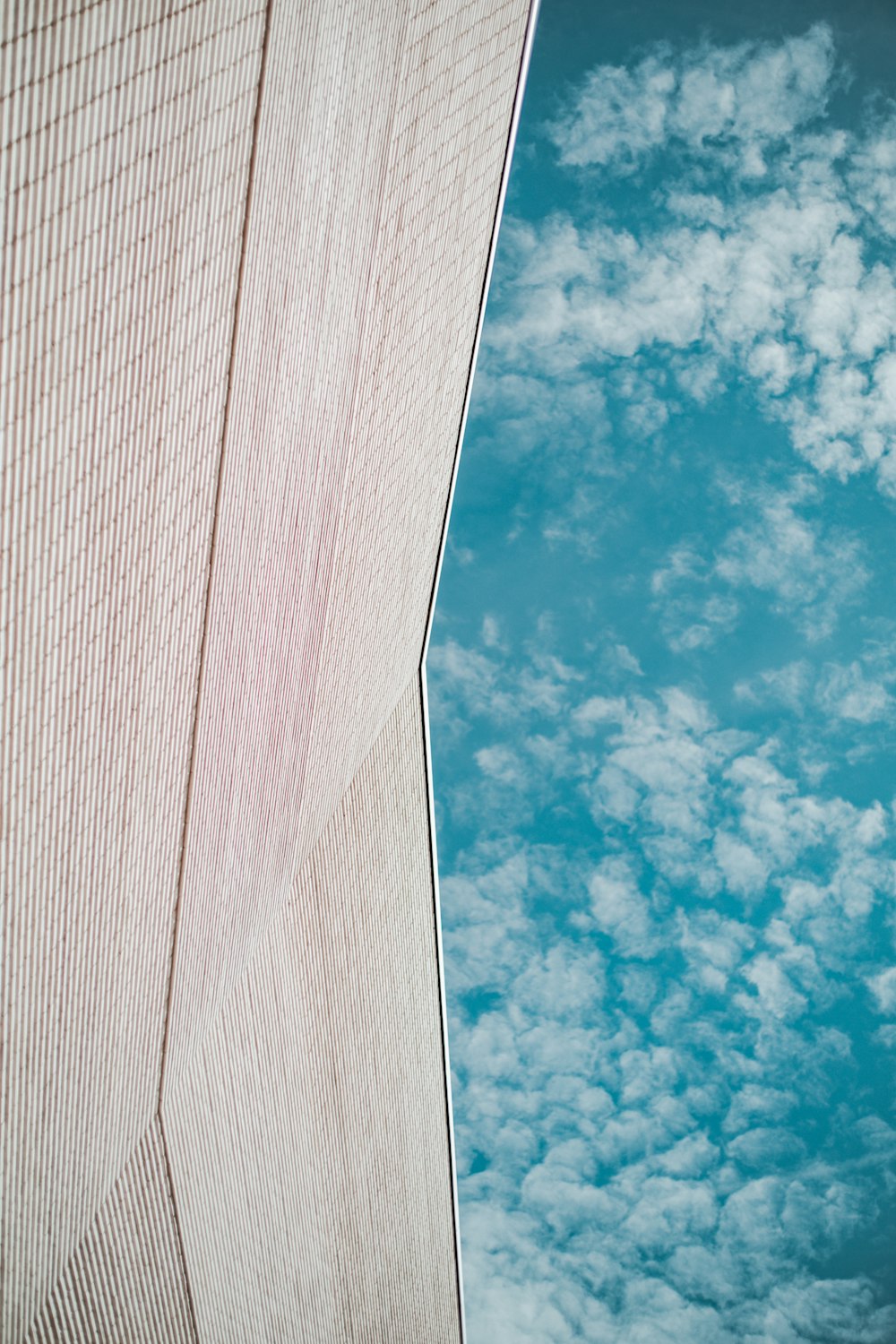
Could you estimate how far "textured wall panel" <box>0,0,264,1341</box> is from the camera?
4062mm

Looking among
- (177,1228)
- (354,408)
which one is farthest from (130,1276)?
(354,408)

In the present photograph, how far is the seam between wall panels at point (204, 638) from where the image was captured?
5406 mm

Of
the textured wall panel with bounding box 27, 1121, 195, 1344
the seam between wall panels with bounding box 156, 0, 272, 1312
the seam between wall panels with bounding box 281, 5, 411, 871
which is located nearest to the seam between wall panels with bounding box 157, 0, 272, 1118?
the seam between wall panels with bounding box 156, 0, 272, 1312

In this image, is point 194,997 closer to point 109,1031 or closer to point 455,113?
point 109,1031

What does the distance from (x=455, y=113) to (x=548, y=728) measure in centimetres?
1504

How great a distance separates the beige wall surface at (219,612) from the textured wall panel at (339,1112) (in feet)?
0.14

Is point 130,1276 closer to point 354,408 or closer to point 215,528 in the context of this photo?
point 215,528

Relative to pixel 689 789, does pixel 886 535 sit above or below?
above

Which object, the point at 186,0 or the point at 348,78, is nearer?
the point at 186,0

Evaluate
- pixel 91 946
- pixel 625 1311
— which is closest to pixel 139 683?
pixel 91 946

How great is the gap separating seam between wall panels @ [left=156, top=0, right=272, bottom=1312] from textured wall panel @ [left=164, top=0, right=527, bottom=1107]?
0.07 m

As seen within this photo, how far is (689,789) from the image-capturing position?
72.7ft

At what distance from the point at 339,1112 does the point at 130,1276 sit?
10.8 feet

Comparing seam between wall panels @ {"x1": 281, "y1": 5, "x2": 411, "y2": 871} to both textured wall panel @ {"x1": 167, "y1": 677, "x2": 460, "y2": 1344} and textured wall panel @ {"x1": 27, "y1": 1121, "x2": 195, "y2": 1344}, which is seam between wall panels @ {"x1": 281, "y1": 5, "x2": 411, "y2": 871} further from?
textured wall panel @ {"x1": 27, "y1": 1121, "x2": 195, "y2": 1344}
